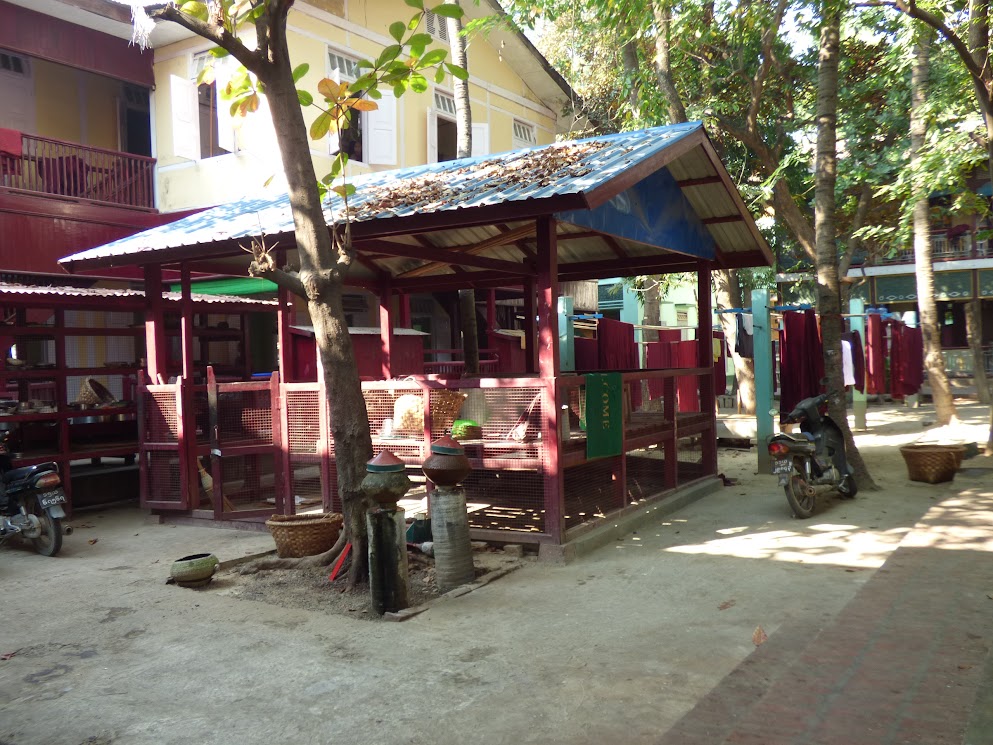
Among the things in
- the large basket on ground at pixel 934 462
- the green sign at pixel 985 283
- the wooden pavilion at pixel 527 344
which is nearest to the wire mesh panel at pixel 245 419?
the wooden pavilion at pixel 527 344

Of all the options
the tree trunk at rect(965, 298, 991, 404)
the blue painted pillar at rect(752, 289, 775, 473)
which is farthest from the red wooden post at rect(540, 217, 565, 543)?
the tree trunk at rect(965, 298, 991, 404)

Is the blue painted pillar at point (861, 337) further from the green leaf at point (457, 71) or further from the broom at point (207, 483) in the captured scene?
the green leaf at point (457, 71)

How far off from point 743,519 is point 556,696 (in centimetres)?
484

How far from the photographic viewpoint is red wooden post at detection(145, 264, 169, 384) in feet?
30.8

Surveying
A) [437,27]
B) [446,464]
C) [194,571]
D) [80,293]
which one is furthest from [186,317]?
[437,27]

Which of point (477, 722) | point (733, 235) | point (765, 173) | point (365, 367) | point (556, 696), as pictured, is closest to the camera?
point (477, 722)

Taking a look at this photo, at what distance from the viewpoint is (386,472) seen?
569cm

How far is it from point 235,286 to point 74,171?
164 inches

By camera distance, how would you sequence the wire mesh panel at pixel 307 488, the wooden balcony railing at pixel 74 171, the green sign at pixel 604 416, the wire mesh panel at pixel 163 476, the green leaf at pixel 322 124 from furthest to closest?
the wooden balcony railing at pixel 74 171
the wire mesh panel at pixel 307 488
the wire mesh panel at pixel 163 476
the green sign at pixel 604 416
the green leaf at pixel 322 124

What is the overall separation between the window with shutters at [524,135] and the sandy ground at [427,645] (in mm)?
14683

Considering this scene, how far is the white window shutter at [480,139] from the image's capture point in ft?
59.9

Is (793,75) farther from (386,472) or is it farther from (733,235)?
(386,472)

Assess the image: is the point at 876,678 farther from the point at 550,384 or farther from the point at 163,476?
the point at 163,476

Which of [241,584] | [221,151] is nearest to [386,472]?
[241,584]
